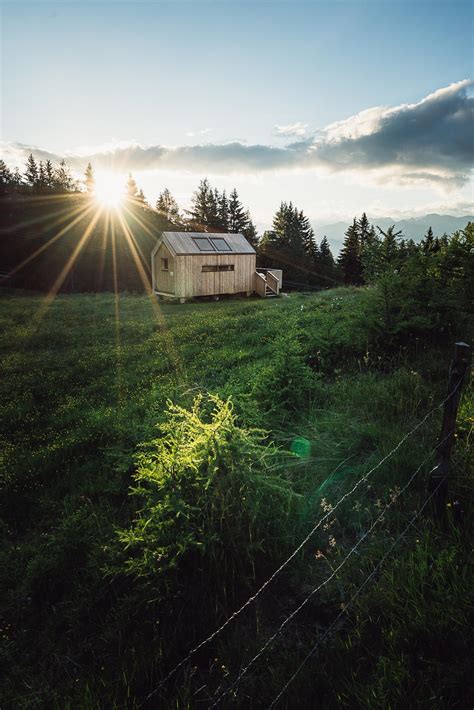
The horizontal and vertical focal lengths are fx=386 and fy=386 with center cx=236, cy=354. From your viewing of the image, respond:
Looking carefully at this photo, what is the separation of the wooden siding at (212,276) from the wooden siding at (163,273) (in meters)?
0.69

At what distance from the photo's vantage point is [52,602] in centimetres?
370

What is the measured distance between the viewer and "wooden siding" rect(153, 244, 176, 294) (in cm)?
2600

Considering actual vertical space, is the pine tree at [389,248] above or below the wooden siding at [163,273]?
above

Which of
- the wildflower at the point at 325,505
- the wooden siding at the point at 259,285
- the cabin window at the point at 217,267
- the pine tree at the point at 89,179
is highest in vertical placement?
the pine tree at the point at 89,179

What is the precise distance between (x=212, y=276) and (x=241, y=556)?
24911mm

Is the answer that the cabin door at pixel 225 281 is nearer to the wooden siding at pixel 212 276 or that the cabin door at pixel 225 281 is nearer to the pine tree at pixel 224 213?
the wooden siding at pixel 212 276

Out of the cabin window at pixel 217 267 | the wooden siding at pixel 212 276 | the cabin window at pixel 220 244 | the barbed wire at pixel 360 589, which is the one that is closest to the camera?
the barbed wire at pixel 360 589

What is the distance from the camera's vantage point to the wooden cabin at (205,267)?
2578 centimetres

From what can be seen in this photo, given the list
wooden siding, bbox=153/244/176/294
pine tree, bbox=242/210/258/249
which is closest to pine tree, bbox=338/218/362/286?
pine tree, bbox=242/210/258/249

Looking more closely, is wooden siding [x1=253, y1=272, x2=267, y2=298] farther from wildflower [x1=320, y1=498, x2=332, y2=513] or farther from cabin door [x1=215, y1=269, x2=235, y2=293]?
wildflower [x1=320, y1=498, x2=332, y2=513]

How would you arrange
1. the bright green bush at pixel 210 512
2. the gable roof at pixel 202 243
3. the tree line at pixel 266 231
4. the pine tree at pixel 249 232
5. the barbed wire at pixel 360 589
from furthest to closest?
the pine tree at pixel 249 232
the tree line at pixel 266 231
the gable roof at pixel 202 243
the bright green bush at pixel 210 512
the barbed wire at pixel 360 589

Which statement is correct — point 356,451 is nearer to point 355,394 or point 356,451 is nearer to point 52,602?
point 355,394

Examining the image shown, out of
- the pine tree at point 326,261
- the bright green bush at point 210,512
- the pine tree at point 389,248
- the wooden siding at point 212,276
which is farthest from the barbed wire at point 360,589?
the pine tree at point 326,261

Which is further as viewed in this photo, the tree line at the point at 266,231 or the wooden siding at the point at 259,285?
the tree line at the point at 266,231
